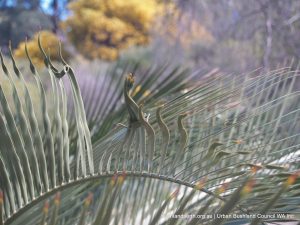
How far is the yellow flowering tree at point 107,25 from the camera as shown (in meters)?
18.5

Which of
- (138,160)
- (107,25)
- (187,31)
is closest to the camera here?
(138,160)

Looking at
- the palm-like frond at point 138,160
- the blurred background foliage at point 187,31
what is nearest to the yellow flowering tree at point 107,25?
the blurred background foliage at point 187,31

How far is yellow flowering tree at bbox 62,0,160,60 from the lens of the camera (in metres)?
18.5

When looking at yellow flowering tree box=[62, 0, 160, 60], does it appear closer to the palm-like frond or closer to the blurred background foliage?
the blurred background foliage

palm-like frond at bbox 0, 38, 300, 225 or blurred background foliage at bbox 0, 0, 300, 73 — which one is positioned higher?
blurred background foliage at bbox 0, 0, 300, 73

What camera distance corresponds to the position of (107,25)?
61.3 ft

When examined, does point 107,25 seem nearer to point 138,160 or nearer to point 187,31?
point 187,31

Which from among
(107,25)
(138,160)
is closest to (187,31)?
(107,25)

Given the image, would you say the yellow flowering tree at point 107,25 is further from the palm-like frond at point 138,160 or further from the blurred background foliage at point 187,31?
the palm-like frond at point 138,160

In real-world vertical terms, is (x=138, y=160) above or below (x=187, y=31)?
below

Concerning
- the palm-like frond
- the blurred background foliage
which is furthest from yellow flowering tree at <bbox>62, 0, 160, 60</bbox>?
the palm-like frond

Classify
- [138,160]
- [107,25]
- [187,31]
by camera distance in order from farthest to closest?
[107,25], [187,31], [138,160]

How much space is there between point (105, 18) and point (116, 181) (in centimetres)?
1820

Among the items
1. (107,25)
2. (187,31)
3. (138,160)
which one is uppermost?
(107,25)
